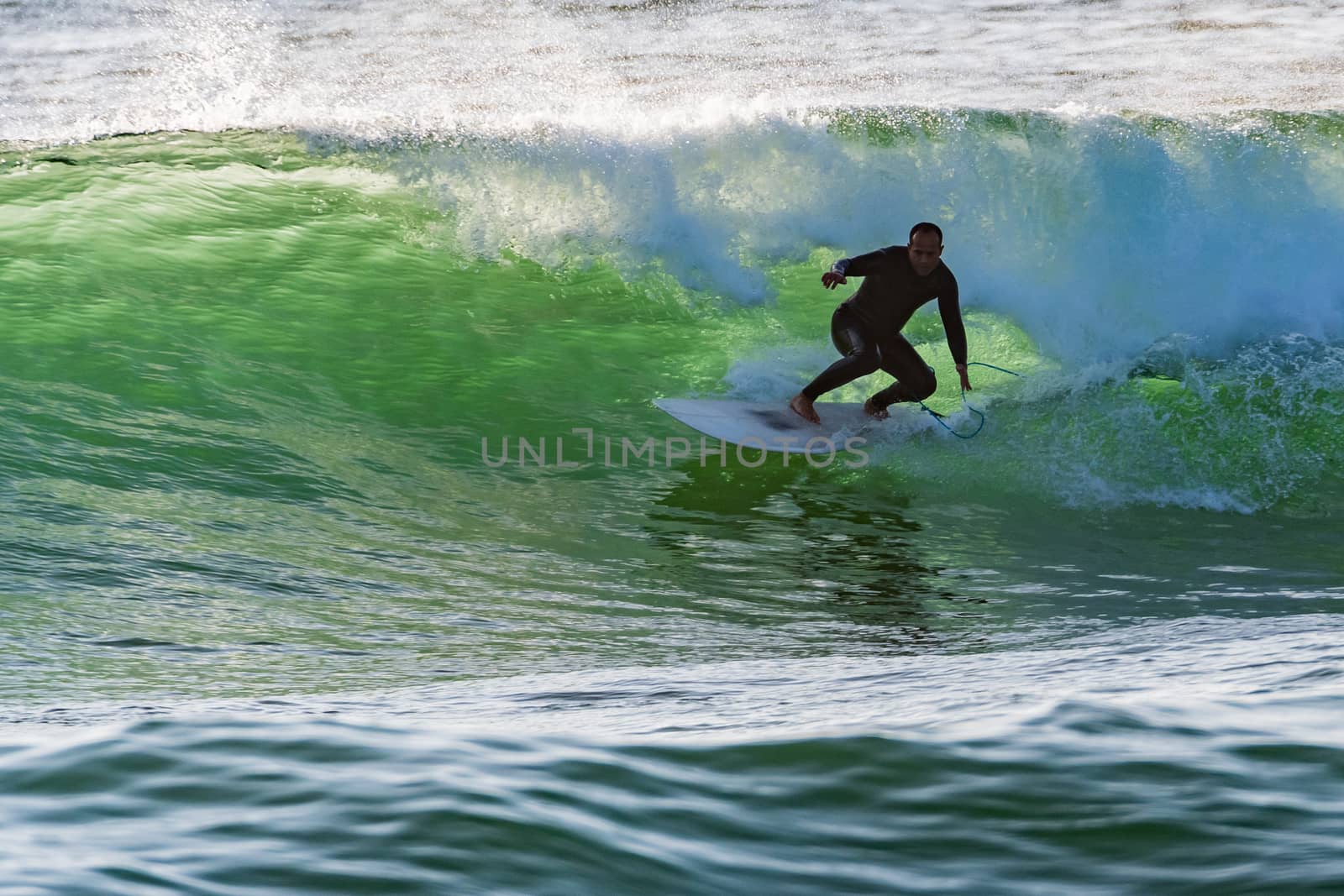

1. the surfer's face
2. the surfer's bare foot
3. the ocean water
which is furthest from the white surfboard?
the surfer's face

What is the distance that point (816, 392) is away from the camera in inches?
269

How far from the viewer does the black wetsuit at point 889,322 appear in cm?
650

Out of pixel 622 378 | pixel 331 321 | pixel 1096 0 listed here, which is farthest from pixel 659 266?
pixel 1096 0

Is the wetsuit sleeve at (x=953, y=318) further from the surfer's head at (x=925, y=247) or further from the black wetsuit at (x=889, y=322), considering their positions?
the surfer's head at (x=925, y=247)

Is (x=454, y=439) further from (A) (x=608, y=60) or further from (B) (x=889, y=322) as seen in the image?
(A) (x=608, y=60)

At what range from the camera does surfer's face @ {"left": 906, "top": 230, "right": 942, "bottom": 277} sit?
6.35 m

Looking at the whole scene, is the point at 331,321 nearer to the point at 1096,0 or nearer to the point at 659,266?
the point at 659,266

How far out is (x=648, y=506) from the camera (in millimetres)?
6250

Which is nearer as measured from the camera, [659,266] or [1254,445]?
[1254,445]

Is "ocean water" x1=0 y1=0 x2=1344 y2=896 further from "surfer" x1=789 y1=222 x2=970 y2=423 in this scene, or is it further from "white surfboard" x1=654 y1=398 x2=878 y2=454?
"surfer" x1=789 y1=222 x2=970 y2=423

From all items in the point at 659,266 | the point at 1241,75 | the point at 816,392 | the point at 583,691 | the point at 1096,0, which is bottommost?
the point at 583,691

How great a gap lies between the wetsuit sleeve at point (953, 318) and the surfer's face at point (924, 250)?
13 cm

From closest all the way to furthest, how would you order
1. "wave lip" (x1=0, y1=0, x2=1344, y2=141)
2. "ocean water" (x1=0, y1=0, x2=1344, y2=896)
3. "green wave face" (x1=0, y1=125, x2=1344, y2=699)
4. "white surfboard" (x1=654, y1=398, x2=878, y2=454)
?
"ocean water" (x1=0, y1=0, x2=1344, y2=896) < "green wave face" (x1=0, y1=125, x2=1344, y2=699) < "white surfboard" (x1=654, y1=398, x2=878, y2=454) < "wave lip" (x1=0, y1=0, x2=1344, y2=141)

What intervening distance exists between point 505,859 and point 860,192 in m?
7.94
